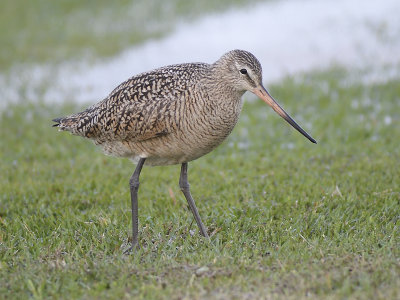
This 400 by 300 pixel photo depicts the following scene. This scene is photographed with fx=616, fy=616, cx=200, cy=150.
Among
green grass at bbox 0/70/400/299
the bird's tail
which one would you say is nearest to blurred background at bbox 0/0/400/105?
green grass at bbox 0/70/400/299

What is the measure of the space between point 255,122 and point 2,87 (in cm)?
597

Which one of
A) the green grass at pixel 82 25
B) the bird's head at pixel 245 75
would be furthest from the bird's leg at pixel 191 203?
the green grass at pixel 82 25

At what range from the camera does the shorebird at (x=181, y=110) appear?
213 inches

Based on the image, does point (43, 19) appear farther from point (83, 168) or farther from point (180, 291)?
point (180, 291)

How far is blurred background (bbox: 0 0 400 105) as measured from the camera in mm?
13016

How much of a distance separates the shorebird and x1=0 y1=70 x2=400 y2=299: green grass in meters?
0.58

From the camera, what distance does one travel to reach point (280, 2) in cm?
1805

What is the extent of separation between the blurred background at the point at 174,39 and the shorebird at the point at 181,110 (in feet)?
21.2

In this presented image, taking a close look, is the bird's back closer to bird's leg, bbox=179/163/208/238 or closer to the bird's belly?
the bird's belly

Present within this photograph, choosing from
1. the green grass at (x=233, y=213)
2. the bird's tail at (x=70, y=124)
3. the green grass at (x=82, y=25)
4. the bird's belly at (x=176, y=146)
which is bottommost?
the green grass at (x=233, y=213)

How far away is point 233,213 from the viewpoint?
6.26m

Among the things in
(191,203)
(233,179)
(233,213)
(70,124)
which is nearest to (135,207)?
(191,203)

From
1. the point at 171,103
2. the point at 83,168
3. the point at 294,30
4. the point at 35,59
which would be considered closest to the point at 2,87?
the point at 35,59

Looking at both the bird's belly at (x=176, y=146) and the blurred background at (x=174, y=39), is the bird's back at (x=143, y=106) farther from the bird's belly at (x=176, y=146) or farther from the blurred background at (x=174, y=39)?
the blurred background at (x=174, y=39)
